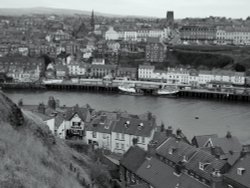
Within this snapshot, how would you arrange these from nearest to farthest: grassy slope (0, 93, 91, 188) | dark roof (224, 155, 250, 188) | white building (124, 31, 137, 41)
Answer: grassy slope (0, 93, 91, 188), dark roof (224, 155, 250, 188), white building (124, 31, 137, 41)

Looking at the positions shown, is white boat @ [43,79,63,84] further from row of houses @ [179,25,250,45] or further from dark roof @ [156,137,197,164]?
dark roof @ [156,137,197,164]

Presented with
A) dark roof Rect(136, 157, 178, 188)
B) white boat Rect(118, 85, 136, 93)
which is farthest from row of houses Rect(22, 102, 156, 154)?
white boat Rect(118, 85, 136, 93)

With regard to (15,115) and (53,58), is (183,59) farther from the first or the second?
(15,115)

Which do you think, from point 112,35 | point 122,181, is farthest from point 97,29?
point 122,181

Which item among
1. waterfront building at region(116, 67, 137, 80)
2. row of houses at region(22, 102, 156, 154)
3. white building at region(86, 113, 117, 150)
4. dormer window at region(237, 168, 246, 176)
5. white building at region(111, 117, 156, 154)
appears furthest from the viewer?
waterfront building at region(116, 67, 137, 80)

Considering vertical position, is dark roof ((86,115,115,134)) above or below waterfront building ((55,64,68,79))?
below

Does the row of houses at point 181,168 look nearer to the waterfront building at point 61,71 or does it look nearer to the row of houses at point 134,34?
the waterfront building at point 61,71

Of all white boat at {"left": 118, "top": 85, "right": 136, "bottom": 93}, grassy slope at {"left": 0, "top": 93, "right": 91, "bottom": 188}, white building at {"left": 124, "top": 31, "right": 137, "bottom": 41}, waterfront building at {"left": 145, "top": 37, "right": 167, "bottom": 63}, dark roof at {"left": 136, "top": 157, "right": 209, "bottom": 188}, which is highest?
white building at {"left": 124, "top": 31, "right": 137, "bottom": 41}
